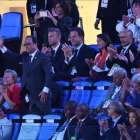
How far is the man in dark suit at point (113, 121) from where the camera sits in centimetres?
739

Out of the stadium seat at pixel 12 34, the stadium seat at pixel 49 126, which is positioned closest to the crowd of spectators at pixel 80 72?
the stadium seat at pixel 49 126

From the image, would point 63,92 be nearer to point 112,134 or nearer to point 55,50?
point 55,50

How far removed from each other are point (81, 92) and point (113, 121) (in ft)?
7.39

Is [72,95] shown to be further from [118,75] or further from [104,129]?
[104,129]

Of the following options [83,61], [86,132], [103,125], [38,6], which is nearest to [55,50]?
[83,61]

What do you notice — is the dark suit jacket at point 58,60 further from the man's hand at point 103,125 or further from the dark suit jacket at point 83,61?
the man's hand at point 103,125

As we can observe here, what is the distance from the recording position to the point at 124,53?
10.1m

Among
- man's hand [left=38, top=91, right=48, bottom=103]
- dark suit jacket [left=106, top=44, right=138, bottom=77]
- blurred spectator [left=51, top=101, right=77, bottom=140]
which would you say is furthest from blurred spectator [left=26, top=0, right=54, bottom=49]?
blurred spectator [left=51, top=101, right=77, bottom=140]

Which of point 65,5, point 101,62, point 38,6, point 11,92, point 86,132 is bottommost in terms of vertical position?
point 11,92

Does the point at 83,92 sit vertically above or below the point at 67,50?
below

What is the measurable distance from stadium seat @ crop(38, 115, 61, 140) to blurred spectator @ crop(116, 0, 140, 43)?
2.51 metres

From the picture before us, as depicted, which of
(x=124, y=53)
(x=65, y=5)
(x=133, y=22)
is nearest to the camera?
(x=124, y=53)

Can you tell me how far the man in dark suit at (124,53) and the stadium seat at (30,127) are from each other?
1.48 m

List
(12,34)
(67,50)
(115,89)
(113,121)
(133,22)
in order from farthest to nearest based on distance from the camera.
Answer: (12,34)
(133,22)
(67,50)
(115,89)
(113,121)
